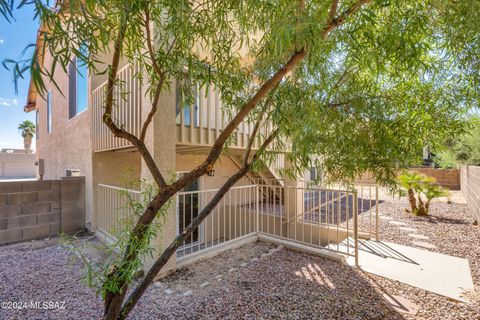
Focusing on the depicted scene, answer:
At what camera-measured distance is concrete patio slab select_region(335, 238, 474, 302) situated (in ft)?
11.7

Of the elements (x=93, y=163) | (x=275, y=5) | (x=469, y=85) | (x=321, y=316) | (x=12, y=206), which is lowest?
(x=321, y=316)

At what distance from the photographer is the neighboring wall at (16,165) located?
20.8 metres

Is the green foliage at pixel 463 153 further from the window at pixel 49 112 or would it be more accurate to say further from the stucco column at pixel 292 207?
the window at pixel 49 112

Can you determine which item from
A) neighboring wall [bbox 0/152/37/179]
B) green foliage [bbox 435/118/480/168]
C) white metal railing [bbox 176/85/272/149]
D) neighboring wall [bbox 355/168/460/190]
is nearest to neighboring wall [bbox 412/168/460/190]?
neighboring wall [bbox 355/168/460/190]

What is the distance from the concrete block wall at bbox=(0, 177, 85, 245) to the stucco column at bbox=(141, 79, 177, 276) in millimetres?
3233

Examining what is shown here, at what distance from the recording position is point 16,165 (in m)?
21.5

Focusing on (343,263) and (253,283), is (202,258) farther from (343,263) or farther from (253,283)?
(343,263)

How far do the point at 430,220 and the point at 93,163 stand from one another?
934 centimetres

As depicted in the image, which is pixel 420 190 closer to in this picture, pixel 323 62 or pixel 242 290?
pixel 242 290

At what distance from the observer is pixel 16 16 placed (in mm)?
1295

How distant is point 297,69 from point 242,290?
2.95 metres

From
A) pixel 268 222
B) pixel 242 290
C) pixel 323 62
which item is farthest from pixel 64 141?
pixel 323 62

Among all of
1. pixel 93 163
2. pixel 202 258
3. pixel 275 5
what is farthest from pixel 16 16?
pixel 93 163

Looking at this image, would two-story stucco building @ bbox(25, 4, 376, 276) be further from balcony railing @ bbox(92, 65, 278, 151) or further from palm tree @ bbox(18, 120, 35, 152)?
palm tree @ bbox(18, 120, 35, 152)
